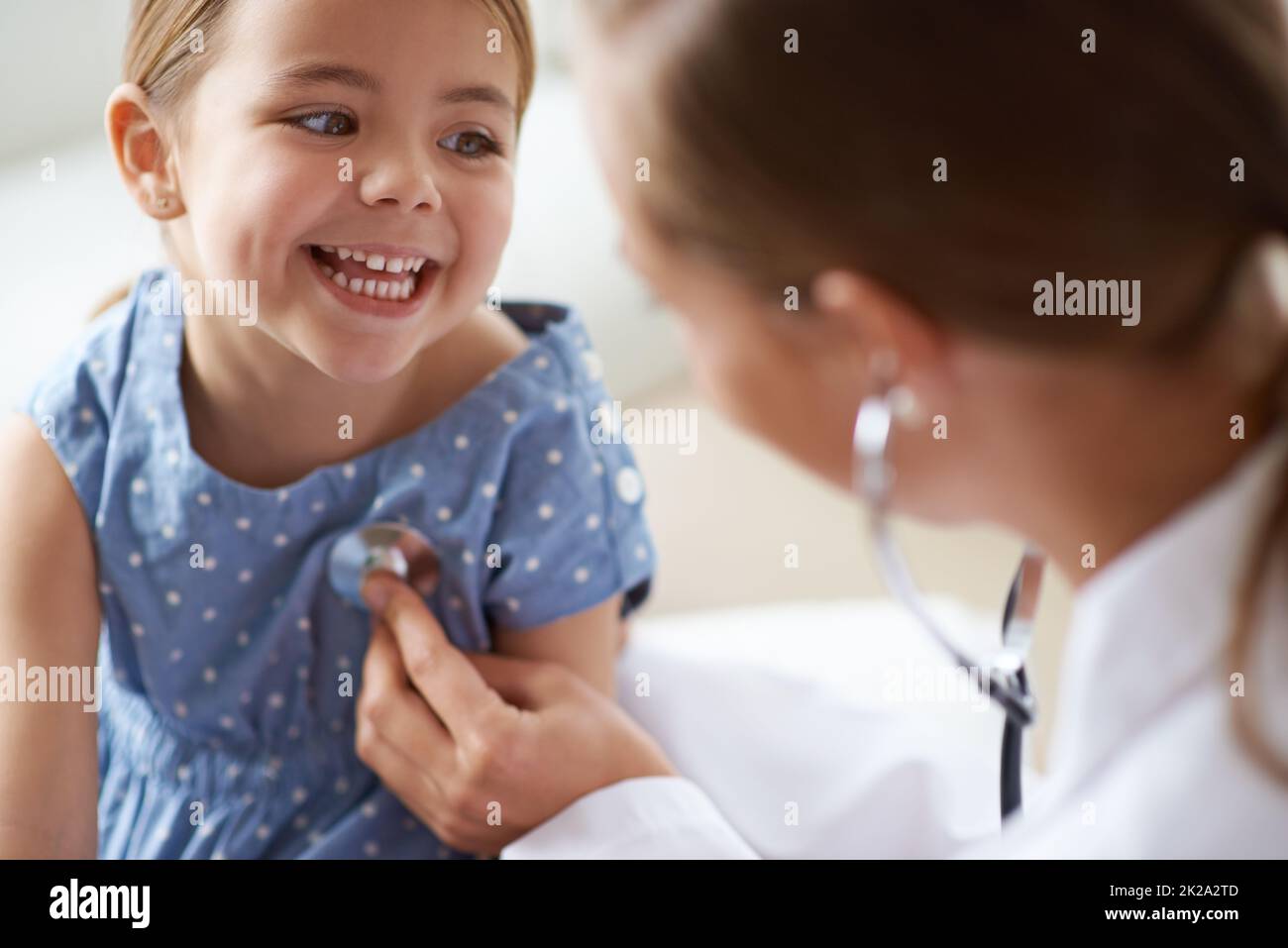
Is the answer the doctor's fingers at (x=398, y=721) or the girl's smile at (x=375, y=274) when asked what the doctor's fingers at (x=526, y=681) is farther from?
the girl's smile at (x=375, y=274)

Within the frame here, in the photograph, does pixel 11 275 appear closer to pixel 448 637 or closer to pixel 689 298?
pixel 448 637

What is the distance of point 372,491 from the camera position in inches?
36.0

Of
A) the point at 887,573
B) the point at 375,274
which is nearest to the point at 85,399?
the point at 375,274

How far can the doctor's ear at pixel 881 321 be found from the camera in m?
0.51

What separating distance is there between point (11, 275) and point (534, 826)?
0.72 meters

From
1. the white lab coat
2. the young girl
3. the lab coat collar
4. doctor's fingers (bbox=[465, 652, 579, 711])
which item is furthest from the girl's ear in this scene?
the lab coat collar

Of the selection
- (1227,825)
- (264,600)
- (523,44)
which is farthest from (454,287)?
(1227,825)

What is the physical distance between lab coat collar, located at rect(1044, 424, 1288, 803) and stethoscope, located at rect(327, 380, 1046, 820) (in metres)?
0.06

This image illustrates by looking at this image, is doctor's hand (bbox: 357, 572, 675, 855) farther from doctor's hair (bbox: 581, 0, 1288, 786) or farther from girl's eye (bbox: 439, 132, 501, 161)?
doctor's hair (bbox: 581, 0, 1288, 786)

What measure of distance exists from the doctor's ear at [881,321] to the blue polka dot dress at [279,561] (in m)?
0.41
